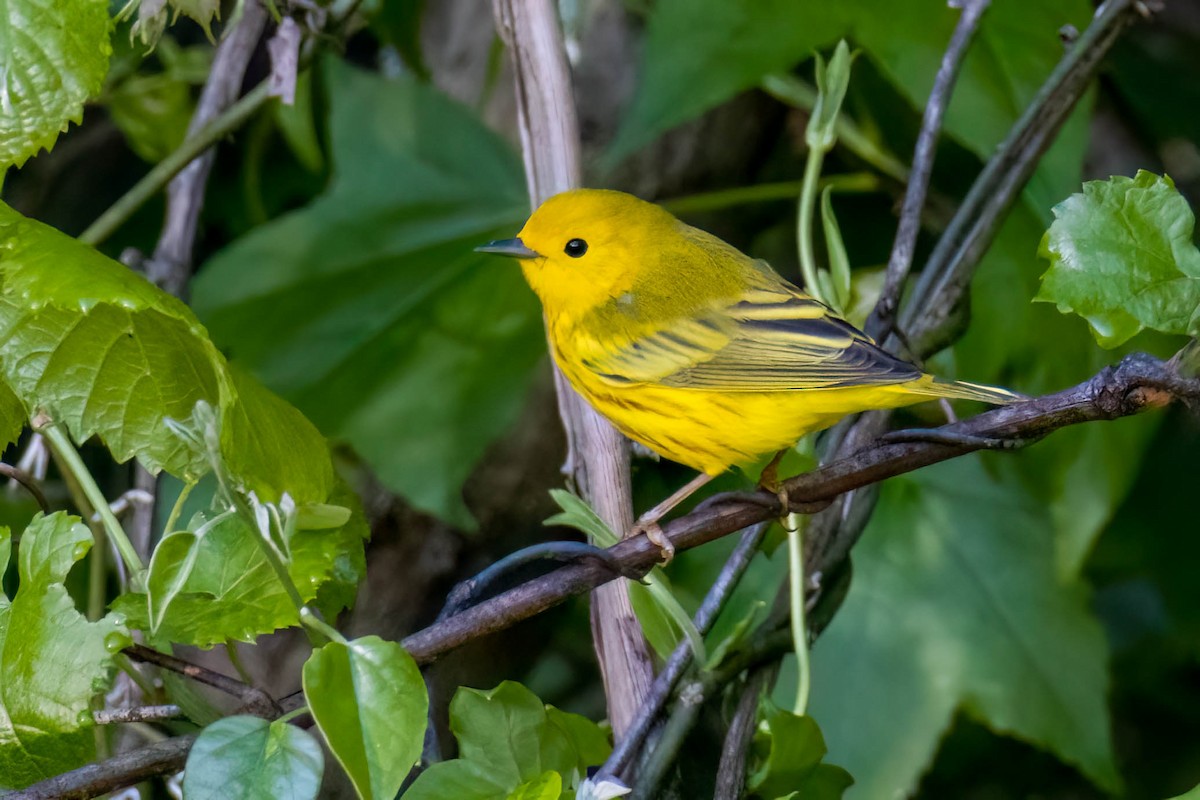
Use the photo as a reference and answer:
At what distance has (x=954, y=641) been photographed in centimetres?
145

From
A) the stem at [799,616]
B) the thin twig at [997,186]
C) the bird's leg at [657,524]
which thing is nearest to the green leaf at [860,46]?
the thin twig at [997,186]

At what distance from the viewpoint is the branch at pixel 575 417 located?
0.94 m

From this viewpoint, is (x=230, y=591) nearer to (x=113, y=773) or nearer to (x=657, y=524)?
(x=113, y=773)

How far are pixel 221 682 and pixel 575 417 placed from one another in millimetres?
461

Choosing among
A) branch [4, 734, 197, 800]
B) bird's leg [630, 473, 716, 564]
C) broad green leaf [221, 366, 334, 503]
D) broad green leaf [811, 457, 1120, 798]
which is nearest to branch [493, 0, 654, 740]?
bird's leg [630, 473, 716, 564]

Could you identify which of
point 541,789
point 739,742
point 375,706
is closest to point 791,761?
point 739,742

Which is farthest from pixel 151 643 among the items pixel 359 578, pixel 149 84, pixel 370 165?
pixel 149 84

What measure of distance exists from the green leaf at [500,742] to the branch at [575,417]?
14cm

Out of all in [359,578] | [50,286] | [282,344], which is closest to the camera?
[50,286]

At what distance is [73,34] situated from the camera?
76 centimetres

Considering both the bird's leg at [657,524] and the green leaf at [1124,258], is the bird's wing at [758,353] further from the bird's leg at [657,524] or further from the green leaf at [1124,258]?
the green leaf at [1124,258]

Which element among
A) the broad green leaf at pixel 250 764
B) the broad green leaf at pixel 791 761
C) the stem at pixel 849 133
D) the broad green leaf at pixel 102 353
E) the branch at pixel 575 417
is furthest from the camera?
the stem at pixel 849 133

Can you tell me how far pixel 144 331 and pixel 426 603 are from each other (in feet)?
2.87

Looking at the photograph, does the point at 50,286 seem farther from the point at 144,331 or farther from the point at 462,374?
the point at 462,374
